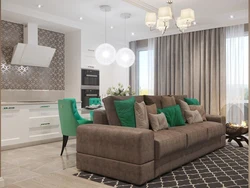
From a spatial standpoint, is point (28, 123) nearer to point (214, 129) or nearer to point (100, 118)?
point (100, 118)

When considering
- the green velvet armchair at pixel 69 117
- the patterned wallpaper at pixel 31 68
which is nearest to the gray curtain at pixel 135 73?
the patterned wallpaper at pixel 31 68

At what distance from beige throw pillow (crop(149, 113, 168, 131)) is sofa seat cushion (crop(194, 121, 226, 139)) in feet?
2.69

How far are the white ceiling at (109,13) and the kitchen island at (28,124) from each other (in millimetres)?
1758

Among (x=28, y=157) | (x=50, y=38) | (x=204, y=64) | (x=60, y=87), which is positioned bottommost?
(x=28, y=157)

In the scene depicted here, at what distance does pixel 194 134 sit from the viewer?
3713 millimetres

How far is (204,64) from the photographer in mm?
6410

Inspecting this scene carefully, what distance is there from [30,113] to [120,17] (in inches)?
107

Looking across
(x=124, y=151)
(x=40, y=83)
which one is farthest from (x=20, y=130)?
(x=124, y=151)

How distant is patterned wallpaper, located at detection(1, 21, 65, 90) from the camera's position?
5367 mm

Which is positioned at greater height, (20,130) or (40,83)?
(40,83)

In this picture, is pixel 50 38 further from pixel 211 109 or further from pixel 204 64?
pixel 211 109

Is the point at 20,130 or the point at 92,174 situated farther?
the point at 20,130

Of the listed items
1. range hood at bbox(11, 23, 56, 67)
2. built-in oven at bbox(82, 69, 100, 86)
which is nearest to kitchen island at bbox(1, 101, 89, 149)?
range hood at bbox(11, 23, 56, 67)

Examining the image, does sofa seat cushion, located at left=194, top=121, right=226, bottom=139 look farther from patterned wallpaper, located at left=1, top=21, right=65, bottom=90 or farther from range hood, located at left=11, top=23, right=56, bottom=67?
patterned wallpaper, located at left=1, top=21, right=65, bottom=90
